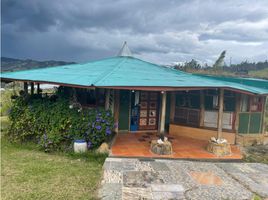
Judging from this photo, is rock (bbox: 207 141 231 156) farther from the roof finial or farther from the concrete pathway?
the roof finial

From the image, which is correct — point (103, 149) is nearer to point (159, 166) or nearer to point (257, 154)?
point (159, 166)

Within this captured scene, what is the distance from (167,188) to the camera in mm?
5027

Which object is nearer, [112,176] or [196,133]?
[112,176]

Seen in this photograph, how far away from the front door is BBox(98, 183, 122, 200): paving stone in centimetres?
551

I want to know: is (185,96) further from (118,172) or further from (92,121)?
(118,172)

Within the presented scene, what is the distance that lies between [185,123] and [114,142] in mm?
3336

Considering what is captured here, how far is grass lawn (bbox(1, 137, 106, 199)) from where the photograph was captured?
5.26 m

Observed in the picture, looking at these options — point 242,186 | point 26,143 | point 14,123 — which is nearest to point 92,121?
point 26,143

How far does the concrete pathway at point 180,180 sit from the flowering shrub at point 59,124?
141 cm

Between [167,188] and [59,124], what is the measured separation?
4.71 m

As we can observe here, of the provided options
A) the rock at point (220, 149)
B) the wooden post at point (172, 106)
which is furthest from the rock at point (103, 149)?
the wooden post at point (172, 106)

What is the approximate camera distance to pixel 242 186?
5348mm

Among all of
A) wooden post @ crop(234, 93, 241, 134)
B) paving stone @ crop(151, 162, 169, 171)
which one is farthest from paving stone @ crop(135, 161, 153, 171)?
wooden post @ crop(234, 93, 241, 134)

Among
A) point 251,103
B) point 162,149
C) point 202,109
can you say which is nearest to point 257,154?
point 251,103
